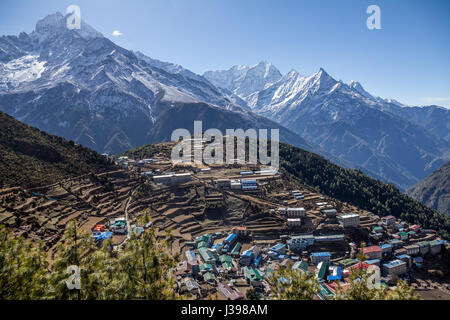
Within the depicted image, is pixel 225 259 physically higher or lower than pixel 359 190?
lower

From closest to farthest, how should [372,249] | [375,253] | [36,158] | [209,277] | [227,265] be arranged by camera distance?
[209,277] < [227,265] < [375,253] < [372,249] < [36,158]

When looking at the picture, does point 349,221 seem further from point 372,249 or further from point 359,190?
point 359,190

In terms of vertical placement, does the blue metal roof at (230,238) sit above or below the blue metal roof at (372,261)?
above

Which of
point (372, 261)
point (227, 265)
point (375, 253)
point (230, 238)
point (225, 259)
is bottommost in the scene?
point (372, 261)

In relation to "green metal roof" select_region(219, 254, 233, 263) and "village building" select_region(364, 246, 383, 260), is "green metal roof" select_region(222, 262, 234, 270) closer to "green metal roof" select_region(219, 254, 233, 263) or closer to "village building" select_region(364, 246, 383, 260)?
"green metal roof" select_region(219, 254, 233, 263)

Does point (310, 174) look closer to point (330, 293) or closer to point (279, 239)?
point (279, 239)

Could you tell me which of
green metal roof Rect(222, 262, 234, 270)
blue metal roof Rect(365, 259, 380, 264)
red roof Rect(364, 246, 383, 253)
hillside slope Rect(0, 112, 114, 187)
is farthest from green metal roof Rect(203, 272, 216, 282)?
hillside slope Rect(0, 112, 114, 187)

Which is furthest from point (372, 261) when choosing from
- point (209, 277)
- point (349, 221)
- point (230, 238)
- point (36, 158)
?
point (36, 158)

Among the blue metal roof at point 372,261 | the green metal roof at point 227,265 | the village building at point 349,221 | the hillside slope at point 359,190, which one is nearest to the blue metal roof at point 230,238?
the green metal roof at point 227,265

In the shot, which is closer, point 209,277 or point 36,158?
point 209,277

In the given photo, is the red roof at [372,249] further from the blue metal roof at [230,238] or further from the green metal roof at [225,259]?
the green metal roof at [225,259]
